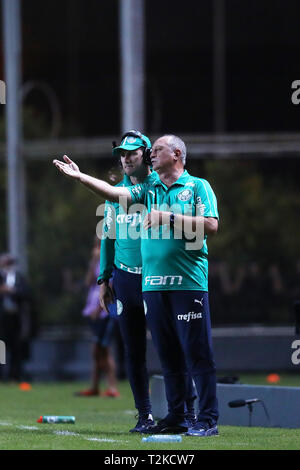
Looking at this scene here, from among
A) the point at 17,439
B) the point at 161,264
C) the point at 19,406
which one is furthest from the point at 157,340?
the point at 19,406

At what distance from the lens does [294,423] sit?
888 cm

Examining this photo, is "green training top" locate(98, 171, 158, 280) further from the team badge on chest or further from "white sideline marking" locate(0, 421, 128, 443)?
"white sideline marking" locate(0, 421, 128, 443)

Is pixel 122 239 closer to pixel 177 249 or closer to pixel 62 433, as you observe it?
pixel 177 249

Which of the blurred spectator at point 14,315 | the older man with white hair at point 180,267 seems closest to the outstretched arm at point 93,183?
the older man with white hair at point 180,267

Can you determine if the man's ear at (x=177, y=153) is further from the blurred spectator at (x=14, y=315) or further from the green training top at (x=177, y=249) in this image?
the blurred spectator at (x=14, y=315)

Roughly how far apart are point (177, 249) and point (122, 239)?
673mm

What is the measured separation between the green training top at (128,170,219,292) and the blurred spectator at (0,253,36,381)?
890 cm

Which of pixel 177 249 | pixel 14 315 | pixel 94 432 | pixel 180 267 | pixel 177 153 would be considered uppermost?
pixel 177 153

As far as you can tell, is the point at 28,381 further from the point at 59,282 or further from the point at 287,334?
the point at 287,334

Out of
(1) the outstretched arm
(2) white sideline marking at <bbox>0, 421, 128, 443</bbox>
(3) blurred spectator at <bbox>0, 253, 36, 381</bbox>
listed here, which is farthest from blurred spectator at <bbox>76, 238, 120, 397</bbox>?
(1) the outstretched arm

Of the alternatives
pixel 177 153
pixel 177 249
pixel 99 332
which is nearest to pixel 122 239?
pixel 177 249

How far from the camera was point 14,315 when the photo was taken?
16594 millimetres

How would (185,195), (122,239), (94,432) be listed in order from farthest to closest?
(94,432)
(122,239)
(185,195)

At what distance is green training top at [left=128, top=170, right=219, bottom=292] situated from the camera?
764 cm
